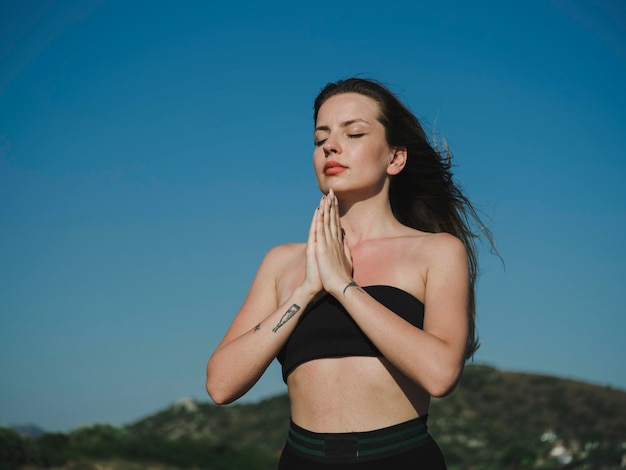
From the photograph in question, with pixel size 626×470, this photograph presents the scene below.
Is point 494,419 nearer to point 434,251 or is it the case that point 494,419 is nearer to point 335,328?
point 434,251

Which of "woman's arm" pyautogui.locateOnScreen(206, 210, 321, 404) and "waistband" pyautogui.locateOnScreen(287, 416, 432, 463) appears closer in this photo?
"waistband" pyautogui.locateOnScreen(287, 416, 432, 463)

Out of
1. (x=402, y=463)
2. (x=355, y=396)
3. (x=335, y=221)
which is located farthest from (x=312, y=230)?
(x=402, y=463)

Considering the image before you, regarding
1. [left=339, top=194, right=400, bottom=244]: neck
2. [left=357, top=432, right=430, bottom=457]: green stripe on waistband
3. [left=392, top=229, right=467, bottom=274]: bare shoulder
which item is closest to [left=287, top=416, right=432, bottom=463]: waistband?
[left=357, top=432, right=430, bottom=457]: green stripe on waistband

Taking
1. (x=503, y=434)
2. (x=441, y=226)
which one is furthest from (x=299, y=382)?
(x=503, y=434)

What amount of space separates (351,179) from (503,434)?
22.1 m

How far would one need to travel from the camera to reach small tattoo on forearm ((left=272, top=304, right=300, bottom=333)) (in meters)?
3.43

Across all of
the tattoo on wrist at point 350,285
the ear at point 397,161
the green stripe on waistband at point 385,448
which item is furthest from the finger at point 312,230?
the green stripe on waistband at point 385,448

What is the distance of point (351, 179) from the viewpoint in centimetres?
A: 376

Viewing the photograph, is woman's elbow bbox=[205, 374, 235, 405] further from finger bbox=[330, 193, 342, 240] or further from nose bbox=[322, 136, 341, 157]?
nose bbox=[322, 136, 341, 157]

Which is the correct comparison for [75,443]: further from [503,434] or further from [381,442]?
[503,434]

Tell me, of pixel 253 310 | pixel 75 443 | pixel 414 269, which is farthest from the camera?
pixel 75 443

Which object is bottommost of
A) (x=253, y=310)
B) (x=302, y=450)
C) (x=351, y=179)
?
(x=302, y=450)

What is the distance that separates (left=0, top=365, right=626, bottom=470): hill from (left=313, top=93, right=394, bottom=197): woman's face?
10.1 meters

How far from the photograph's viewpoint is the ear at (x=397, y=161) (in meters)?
4.05
